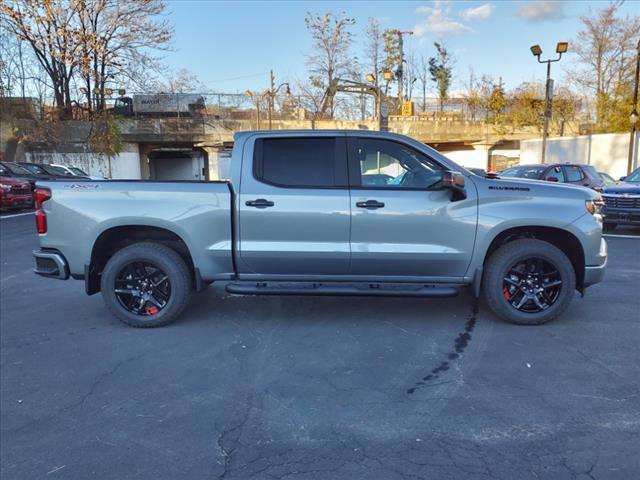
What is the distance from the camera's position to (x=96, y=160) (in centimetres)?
3117

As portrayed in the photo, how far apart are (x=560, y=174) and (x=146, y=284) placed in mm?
11741

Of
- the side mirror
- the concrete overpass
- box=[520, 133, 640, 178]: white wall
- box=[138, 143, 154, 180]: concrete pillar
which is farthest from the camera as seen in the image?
box=[138, 143, 154, 180]: concrete pillar

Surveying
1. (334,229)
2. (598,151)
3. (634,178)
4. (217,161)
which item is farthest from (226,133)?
(334,229)

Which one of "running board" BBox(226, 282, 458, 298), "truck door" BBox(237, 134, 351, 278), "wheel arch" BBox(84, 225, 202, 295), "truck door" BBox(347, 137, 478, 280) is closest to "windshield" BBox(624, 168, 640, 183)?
"truck door" BBox(347, 137, 478, 280)

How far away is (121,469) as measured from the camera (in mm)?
2631

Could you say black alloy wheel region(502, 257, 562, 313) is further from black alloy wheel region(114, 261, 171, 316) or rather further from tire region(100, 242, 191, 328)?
black alloy wheel region(114, 261, 171, 316)

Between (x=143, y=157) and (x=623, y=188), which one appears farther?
(x=143, y=157)

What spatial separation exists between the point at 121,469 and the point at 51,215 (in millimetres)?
3080

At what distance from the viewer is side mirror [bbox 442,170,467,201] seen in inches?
172

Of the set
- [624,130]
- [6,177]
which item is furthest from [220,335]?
[624,130]

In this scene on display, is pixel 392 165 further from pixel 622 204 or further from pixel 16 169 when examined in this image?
pixel 16 169

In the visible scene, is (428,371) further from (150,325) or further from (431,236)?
(150,325)

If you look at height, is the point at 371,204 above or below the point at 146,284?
above

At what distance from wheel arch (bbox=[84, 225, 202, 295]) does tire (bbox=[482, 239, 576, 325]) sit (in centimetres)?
298
